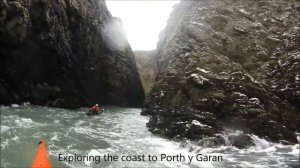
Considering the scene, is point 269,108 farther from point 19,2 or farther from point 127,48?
point 127,48

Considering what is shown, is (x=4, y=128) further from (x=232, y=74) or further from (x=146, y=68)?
(x=146, y=68)

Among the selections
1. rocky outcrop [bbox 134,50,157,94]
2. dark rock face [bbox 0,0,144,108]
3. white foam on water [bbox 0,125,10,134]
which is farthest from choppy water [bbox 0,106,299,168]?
rocky outcrop [bbox 134,50,157,94]

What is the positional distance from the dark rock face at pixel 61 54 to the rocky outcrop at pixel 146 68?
67.3 ft

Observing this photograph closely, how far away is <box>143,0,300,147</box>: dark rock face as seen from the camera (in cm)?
2084

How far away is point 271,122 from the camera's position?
20.4m

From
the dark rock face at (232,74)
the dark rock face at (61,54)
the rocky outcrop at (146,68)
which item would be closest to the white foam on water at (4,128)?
the dark rock face at (232,74)

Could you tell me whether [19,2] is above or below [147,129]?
above

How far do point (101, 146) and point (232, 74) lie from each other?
1159 centimetres

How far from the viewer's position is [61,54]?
3078 cm

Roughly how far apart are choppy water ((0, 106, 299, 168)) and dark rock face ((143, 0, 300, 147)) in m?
1.69

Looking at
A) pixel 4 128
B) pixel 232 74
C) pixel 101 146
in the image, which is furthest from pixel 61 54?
pixel 101 146

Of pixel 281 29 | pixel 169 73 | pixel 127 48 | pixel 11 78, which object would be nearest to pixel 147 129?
pixel 169 73

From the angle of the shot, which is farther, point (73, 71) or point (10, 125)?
point (73, 71)

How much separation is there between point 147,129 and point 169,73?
5.04 m
